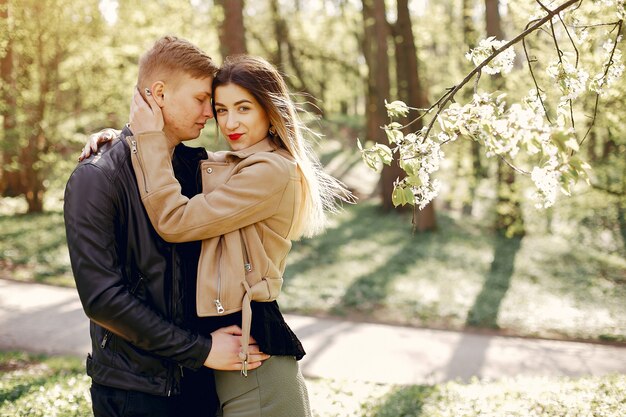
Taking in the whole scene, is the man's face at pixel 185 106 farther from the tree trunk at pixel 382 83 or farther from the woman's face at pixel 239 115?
the tree trunk at pixel 382 83

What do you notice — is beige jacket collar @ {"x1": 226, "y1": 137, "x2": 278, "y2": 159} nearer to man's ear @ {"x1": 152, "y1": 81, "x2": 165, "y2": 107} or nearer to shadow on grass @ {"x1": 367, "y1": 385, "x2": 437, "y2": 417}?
man's ear @ {"x1": 152, "y1": 81, "x2": 165, "y2": 107}

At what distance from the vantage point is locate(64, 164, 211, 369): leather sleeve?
92.9 inches

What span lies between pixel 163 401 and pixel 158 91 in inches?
55.8

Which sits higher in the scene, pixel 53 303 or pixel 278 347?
pixel 278 347

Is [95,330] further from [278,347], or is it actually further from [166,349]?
[278,347]

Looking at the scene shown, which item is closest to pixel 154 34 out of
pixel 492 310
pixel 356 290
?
pixel 356 290

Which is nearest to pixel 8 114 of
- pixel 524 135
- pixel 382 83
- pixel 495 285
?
pixel 382 83

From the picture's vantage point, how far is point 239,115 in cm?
284

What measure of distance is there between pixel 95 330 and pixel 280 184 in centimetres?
107

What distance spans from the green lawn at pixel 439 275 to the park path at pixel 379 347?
0.84 m

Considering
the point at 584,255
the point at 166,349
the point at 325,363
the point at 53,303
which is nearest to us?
the point at 166,349

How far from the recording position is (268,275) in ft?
8.71

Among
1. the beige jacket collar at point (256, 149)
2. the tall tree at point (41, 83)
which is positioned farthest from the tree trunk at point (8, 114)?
the beige jacket collar at point (256, 149)

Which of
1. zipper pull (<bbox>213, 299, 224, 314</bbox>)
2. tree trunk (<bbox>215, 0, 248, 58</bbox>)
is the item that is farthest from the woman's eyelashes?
tree trunk (<bbox>215, 0, 248, 58</bbox>)
